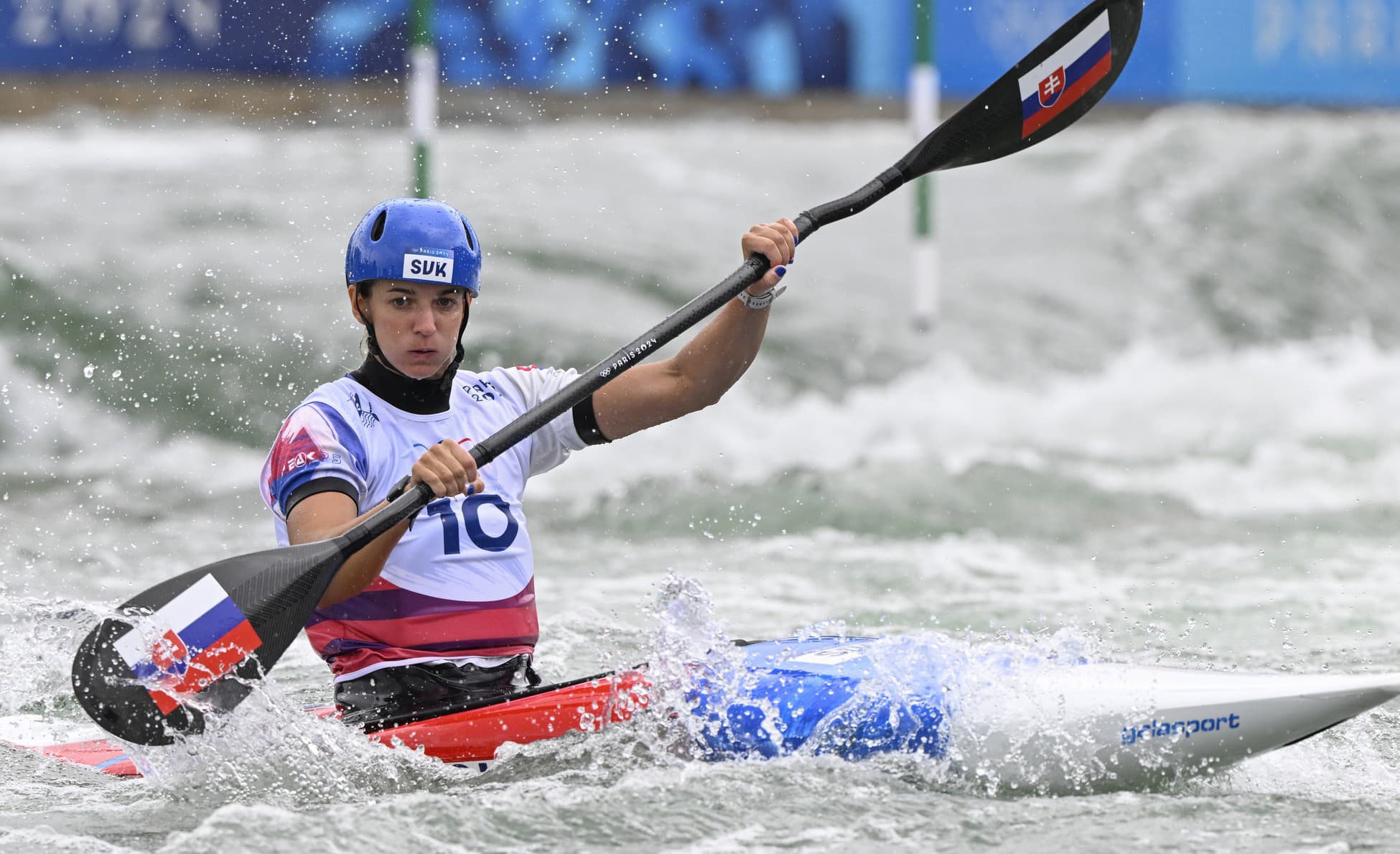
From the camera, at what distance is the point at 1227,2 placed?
39.6 feet

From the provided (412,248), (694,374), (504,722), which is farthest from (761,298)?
(504,722)

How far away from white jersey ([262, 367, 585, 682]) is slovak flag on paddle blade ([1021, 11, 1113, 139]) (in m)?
1.79

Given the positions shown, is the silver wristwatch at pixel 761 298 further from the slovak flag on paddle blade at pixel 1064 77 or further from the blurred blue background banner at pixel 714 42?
the blurred blue background banner at pixel 714 42

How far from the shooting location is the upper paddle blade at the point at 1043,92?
4340 mm

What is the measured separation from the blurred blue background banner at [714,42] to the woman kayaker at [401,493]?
6467 mm

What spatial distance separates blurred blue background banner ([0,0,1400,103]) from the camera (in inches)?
375

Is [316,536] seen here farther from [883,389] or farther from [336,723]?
[883,389]

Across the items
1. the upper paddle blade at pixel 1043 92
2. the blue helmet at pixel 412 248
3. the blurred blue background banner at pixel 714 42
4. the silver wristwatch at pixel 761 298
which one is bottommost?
the silver wristwatch at pixel 761 298

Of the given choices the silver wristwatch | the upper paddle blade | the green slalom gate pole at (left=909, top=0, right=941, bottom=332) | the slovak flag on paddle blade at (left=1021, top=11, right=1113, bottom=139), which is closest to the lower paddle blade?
the silver wristwatch

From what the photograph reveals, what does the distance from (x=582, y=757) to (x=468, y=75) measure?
25.3 ft

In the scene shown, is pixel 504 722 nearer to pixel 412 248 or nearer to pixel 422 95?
pixel 412 248

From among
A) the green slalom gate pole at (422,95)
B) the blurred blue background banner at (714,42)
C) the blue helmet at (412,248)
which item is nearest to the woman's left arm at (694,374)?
the blue helmet at (412,248)

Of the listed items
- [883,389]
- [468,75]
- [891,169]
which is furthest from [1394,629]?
[468,75]

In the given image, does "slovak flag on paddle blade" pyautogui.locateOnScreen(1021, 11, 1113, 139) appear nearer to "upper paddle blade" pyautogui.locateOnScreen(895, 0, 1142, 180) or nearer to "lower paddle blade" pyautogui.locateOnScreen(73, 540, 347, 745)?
"upper paddle blade" pyautogui.locateOnScreen(895, 0, 1142, 180)
